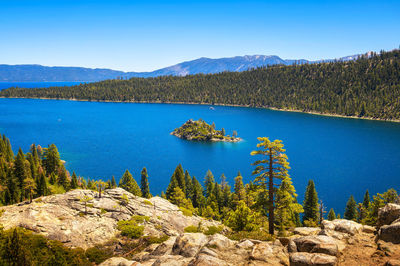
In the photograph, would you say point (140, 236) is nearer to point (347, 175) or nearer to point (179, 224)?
point (179, 224)

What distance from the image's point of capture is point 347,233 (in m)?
22.5

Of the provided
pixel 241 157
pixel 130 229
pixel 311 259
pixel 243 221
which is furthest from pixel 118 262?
pixel 241 157

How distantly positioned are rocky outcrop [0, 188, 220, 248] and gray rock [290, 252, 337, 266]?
2131 cm

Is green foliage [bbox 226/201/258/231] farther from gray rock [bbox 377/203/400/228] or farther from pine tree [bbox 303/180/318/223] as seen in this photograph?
pine tree [bbox 303/180/318/223]

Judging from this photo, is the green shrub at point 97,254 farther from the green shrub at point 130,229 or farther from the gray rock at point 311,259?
the gray rock at point 311,259

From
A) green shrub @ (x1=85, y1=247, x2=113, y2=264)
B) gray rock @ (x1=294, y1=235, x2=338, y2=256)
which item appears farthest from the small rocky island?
gray rock @ (x1=294, y1=235, x2=338, y2=256)

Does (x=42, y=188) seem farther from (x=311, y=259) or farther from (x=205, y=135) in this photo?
(x=205, y=135)

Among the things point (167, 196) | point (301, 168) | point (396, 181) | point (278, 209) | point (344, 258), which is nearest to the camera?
point (344, 258)

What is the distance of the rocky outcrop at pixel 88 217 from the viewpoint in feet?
102

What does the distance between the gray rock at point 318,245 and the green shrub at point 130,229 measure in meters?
20.1

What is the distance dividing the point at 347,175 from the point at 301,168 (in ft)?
61.6

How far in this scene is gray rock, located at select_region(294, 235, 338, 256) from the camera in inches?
725

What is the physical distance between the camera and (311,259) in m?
17.6

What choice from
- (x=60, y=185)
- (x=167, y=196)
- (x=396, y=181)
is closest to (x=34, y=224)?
(x=167, y=196)
